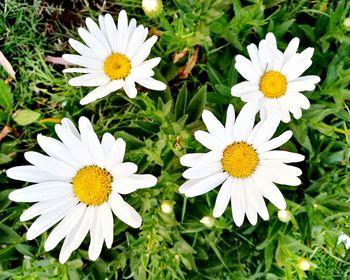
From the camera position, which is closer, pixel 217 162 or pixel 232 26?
pixel 217 162

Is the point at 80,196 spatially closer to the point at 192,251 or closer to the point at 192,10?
the point at 192,251

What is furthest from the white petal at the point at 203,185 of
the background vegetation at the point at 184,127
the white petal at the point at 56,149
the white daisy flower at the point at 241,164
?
the white petal at the point at 56,149

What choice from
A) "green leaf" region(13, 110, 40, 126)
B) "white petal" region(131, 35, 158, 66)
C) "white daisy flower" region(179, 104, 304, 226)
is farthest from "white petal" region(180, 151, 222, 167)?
"green leaf" region(13, 110, 40, 126)

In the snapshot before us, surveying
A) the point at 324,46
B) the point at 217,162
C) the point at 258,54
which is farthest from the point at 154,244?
the point at 324,46

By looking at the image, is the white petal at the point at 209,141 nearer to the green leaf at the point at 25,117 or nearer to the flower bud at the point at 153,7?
the flower bud at the point at 153,7

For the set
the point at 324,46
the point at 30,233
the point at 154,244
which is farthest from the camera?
the point at 324,46

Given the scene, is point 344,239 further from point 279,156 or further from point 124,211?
point 124,211

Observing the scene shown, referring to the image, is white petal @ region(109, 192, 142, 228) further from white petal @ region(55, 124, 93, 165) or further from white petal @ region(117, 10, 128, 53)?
white petal @ region(117, 10, 128, 53)
